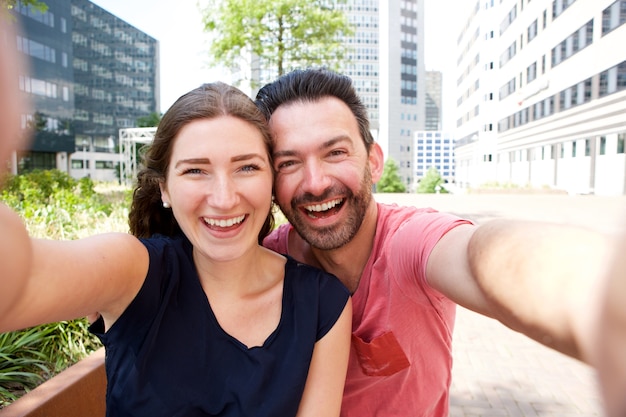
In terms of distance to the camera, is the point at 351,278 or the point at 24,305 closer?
the point at 24,305

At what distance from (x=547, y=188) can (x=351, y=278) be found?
94.4 ft

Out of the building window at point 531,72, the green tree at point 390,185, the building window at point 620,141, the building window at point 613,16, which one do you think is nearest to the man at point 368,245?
the building window at point 620,141

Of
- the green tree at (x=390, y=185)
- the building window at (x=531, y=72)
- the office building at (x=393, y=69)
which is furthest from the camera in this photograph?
the office building at (x=393, y=69)

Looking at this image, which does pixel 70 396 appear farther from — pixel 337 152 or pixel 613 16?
pixel 613 16

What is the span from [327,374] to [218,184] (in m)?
0.74

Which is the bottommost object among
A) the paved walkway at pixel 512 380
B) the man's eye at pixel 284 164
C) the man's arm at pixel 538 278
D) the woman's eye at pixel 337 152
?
the paved walkway at pixel 512 380

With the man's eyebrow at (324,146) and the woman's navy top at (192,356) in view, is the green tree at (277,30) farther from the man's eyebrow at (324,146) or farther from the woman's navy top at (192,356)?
the woman's navy top at (192,356)

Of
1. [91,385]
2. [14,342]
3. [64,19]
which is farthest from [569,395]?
[64,19]

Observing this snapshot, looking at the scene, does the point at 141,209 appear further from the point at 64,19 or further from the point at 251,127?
the point at 64,19

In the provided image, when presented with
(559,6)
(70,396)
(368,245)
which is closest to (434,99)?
(559,6)

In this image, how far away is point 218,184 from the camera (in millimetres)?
1557

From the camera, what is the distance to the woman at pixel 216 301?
1416 mm

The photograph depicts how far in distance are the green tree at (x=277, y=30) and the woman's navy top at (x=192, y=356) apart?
1213cm

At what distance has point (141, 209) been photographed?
1967mm
